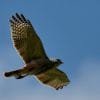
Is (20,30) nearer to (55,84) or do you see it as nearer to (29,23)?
(29,23)

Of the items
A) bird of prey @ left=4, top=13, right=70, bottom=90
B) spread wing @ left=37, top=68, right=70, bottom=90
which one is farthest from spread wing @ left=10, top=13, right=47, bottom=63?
spread wing @ left=37, top=68, right=70, bottom=90

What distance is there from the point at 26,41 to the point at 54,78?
8.50ft

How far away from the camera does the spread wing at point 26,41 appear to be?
1936 cm

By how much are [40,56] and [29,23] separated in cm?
175

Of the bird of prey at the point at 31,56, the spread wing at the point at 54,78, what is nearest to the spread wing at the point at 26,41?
the bird of prey at the point at 31,56

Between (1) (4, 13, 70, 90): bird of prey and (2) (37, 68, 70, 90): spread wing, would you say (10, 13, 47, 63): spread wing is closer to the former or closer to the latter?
(1) (4, 13, 70, 90): bird of prey

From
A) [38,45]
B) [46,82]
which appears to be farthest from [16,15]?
[46,82]

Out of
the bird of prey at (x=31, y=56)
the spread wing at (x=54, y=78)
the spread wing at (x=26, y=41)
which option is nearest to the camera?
the bird of prey at (x=31, y=56)

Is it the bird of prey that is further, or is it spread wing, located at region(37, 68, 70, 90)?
spread wing, located at region(37, 68, 70, 90)

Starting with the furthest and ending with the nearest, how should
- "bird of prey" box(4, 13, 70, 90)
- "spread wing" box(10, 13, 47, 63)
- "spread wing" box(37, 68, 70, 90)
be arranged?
1. "spread wing" box(37, 68, 70, 90)
2. "spread wing" box(10, 13, 47, 63)
3. "bird of prey" box(4, 13, 70, 90)

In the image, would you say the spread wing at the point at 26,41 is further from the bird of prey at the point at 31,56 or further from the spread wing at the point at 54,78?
the spread wing at the point at 54,78

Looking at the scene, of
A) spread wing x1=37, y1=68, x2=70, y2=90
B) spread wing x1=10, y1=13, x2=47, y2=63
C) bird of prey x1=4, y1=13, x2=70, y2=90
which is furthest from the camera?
spread wing x1=37, y1=68, x2=70, y2=90

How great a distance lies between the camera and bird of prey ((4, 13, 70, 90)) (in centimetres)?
1892

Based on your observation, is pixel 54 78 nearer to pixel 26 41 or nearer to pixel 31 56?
pixel 31 56
